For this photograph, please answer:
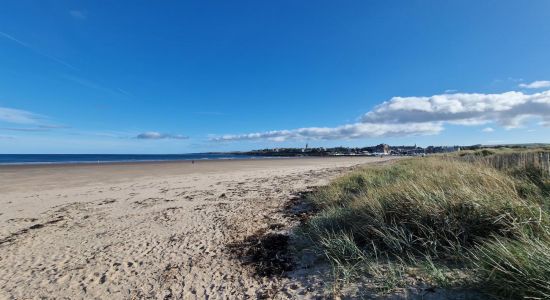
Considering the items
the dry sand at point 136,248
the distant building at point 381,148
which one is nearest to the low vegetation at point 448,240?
the dry sand at point 136,248

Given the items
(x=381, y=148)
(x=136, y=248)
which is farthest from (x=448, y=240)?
(x=381, y=148)

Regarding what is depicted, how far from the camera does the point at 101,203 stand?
32.8 feet

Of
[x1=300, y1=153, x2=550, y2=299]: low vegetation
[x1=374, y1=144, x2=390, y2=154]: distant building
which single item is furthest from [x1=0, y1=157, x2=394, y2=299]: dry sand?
[x1=374, y1=144, x2=390, y2=154]: distant building

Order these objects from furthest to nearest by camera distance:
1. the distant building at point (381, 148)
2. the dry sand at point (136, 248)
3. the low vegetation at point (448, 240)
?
the distant building at point (381, 148)
the dry sand at point (136, 248)
the low vegetation at point (448, 240)

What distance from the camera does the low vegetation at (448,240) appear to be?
265 centimetres

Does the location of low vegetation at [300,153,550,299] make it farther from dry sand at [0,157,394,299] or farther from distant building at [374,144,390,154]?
distant building at [374,144,390,154]

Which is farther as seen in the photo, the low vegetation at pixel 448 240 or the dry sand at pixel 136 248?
the dry sand at pixel 136 248

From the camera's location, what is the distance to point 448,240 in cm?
354

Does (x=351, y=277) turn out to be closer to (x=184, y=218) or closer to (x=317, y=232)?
(x=317, y=232)

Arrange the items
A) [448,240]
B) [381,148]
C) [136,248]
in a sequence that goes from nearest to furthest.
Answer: [448,240] → [136,248] → [381,148]

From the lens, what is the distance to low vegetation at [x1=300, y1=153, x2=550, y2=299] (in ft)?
8.70

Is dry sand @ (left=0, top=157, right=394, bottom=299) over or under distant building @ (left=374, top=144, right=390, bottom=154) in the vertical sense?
under

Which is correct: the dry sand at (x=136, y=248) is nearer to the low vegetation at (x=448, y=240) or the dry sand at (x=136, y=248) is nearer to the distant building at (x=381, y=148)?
the low vegetation at (x=448, y=240)

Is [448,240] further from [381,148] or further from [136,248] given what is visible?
[381,148]
